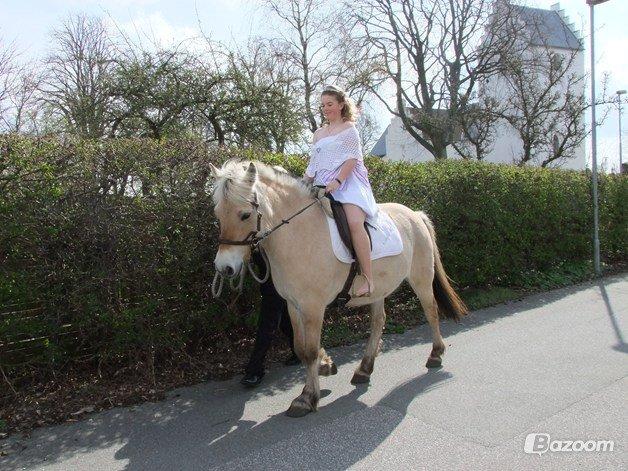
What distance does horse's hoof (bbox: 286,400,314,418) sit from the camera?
3.87 metres

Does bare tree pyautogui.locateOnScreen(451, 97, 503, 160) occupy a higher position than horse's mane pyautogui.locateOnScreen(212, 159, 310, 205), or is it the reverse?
bare tree pyautogui.locateOnScreen(451, 97, 503, 160)

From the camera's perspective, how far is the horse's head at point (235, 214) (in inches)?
134

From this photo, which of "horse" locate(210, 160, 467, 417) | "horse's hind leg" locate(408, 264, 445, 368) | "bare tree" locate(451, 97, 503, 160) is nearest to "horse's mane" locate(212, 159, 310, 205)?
"horse" locate(210, 160, 467, 417)

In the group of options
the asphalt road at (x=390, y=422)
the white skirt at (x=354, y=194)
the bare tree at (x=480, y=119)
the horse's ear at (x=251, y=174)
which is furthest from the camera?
the bare tree at (x=480, y=119)

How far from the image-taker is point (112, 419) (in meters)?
3.91

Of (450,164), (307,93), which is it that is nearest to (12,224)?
(450,164)

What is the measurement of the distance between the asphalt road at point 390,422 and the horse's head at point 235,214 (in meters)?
1.36

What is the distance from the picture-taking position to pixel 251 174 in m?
3.56

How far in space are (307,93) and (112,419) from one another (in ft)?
57.9

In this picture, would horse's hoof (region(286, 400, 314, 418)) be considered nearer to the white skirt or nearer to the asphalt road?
the asphalt road

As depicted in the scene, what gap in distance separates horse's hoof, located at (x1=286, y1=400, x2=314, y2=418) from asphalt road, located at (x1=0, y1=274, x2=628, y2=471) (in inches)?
2.5

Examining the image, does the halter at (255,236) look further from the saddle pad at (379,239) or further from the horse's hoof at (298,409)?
the horse's hoof at (298,409)

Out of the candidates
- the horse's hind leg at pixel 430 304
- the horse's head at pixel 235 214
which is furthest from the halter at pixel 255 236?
the horse's hind leg at pixel 430 304

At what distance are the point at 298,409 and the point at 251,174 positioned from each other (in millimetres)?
1957
